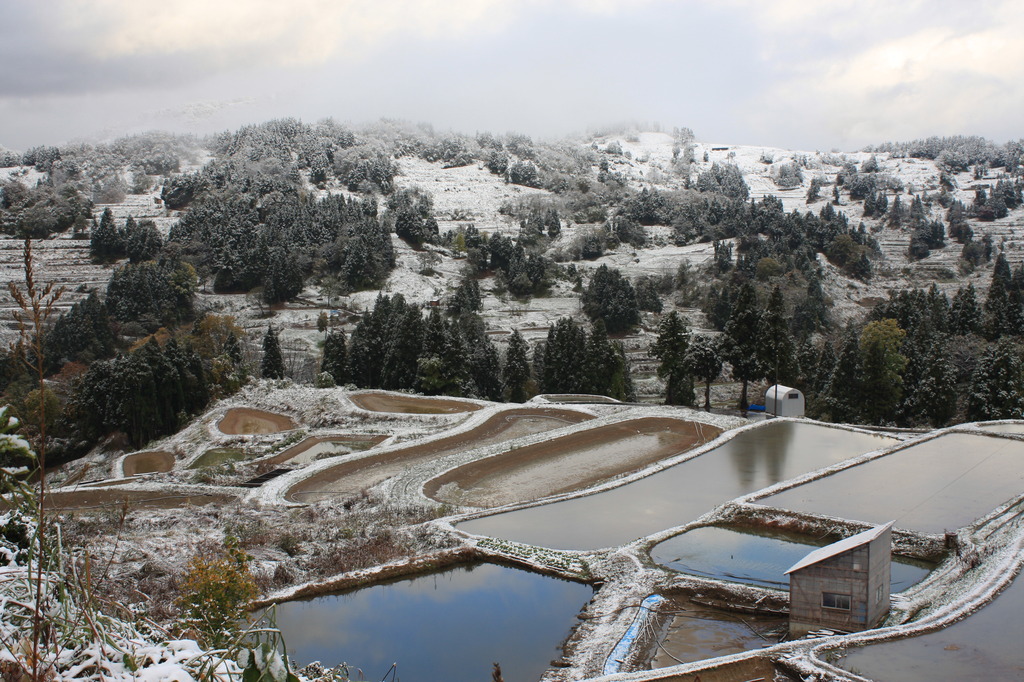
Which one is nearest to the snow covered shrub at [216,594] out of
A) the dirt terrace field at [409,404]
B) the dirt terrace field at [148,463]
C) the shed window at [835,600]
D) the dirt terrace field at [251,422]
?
the shed window at [835,600]

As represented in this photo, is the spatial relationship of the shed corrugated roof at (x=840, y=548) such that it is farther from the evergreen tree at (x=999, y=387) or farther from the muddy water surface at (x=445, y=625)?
the evergreen tree at (x=999, y=387)

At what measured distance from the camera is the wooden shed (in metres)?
18.5

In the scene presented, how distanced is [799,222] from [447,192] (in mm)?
70560

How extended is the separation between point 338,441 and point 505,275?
7481 cm

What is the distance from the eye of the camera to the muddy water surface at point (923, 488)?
27.6 m

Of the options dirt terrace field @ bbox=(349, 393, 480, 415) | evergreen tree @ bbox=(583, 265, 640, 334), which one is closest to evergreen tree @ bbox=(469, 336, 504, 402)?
dirt terrace field @ bbox=(349, 393, 480, 415)

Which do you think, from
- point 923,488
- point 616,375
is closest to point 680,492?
point 923,488

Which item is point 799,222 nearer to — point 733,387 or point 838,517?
point 733,387

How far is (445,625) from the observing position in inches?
791

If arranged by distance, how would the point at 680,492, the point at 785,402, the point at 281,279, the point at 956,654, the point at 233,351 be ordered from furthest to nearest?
the point at 281,279 < the point at 233,351 < the point at 785,402 < the point at 680,492 < the point at 956,654

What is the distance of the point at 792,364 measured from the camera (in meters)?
54.8

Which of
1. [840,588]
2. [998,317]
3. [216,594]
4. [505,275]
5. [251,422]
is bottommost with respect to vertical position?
[251,422]

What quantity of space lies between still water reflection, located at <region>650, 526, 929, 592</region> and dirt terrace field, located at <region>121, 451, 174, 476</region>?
31828 mm

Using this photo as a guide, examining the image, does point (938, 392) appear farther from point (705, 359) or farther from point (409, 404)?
point (409, 404)
